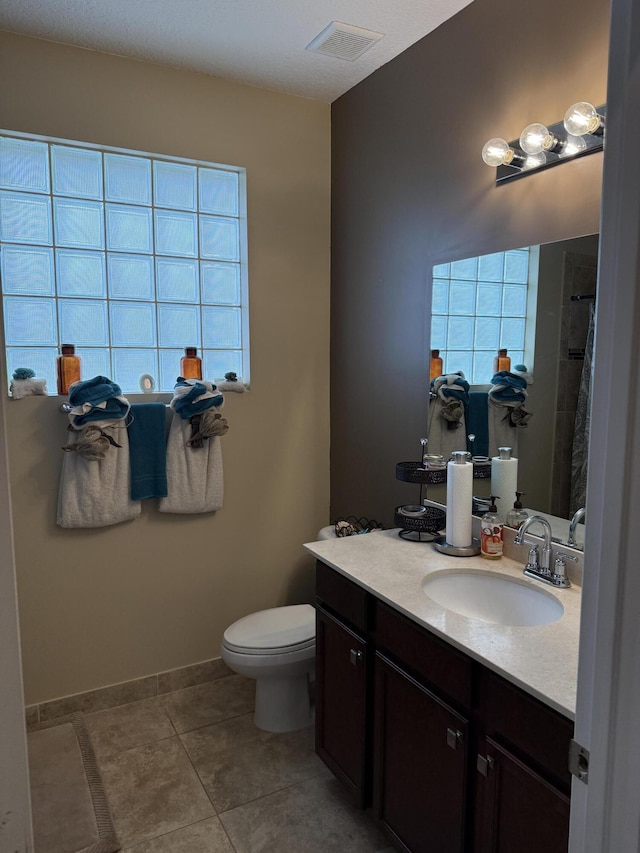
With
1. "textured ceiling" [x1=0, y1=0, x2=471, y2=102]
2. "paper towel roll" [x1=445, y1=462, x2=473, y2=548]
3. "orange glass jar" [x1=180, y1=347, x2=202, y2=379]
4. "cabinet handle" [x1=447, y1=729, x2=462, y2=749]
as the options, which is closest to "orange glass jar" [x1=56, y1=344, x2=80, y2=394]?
"orange glass jar" [x1=180, y1=347, x2=202, y2=379]

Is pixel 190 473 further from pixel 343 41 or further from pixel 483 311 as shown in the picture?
pixel 343 41

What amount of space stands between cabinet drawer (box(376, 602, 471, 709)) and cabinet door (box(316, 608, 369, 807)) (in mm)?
166

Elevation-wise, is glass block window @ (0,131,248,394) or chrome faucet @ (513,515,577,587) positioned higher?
glass block window @ (0,131,248,394)

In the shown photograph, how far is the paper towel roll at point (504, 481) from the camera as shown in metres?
2.08

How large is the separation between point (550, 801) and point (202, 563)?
1.99 metres

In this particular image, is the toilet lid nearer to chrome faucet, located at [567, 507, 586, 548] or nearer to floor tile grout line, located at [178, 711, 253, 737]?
floor tile grout line, located at [178, 711, 253, 737]

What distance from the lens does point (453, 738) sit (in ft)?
4.97

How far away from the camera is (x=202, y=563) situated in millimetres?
2924

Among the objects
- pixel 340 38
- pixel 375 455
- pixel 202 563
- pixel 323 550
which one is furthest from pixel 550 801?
pixel 340 38

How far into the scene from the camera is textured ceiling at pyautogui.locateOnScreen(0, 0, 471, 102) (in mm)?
2156

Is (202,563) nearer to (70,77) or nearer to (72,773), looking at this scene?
(72,773)

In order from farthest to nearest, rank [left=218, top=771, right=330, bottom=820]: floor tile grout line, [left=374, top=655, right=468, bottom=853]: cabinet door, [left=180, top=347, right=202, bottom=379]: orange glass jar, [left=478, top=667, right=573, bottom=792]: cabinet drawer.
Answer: [left=180, top=347, right=202, bottom=379]: orange glass jar → [left=218, top=771, right=330, bottom=820]: floor tile grout line → [left=374, top=655, right=468, bottom=853]: cabinet door → [left=478, top=667, right=573, bottom=792]: cabinet drawer

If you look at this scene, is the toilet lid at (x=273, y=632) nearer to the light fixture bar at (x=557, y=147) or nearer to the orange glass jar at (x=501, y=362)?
the orange glass jar at (x=501, y=362)

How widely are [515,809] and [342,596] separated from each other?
2.66 ft
